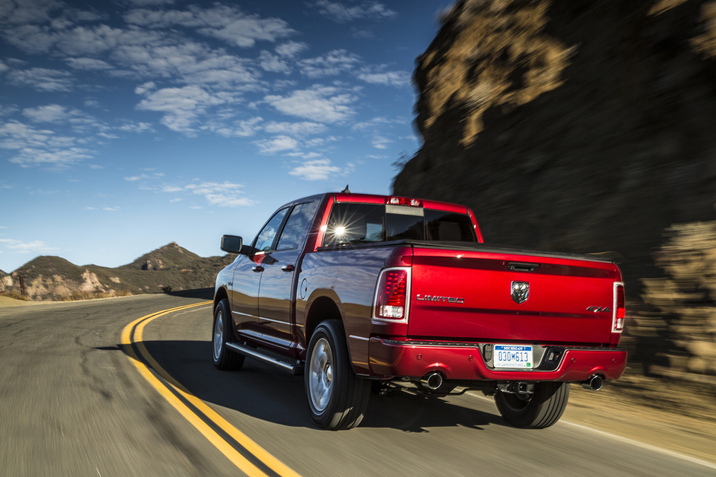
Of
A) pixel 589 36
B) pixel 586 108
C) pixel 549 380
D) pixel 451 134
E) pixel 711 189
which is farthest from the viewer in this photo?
pixel 451 134

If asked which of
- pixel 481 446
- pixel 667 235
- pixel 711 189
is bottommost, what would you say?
pixel 481 446

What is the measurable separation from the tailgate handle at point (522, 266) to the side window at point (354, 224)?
79.6 inches

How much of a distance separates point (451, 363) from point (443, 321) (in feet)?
0.99

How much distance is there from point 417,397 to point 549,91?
35.7ft

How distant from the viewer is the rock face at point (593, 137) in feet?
27.0

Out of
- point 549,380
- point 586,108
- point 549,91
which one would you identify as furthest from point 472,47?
point 549,380

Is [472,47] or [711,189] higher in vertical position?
[472,47]

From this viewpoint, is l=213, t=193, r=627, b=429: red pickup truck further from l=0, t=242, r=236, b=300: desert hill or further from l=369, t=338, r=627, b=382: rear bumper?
l=0, t=242, r=236, b=300: desert hill

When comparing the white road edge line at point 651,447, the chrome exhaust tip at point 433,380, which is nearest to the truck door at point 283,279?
the chrome exhaust tip at point 433,380

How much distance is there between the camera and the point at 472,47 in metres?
19.6

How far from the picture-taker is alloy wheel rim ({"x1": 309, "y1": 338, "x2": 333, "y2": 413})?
5.00 metres

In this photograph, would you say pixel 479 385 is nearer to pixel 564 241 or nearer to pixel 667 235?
pixel 667 235

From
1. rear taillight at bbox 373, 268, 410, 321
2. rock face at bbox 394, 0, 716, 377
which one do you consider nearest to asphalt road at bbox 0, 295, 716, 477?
rear taillight at bbox 373, 268, 410, 321

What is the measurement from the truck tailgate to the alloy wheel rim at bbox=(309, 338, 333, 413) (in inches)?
47.0
